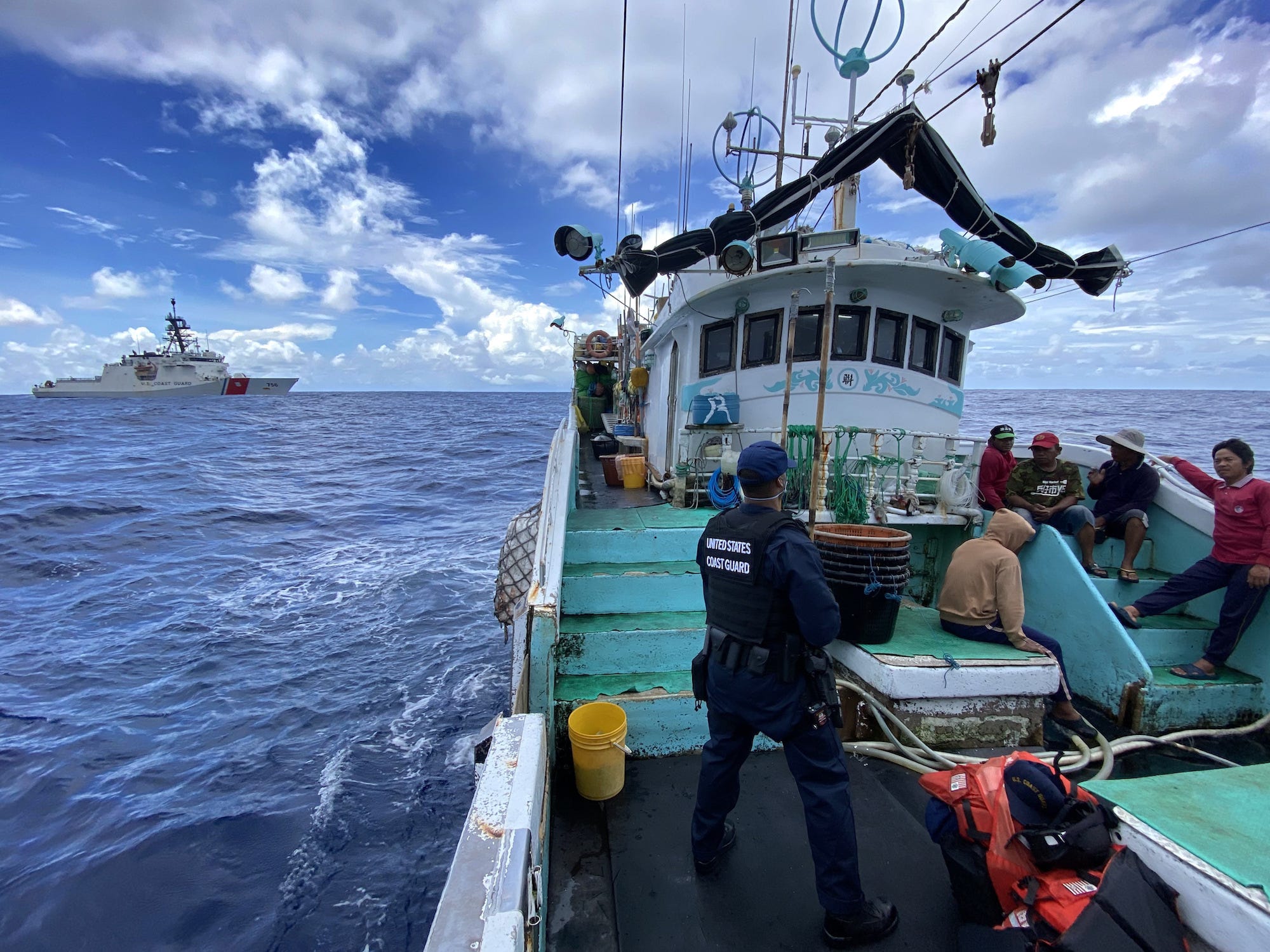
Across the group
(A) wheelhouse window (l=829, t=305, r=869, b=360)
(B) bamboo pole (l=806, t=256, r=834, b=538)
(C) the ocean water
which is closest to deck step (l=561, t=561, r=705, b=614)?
(B) bamboo pole (l=806, t=256, r=834, b=538)

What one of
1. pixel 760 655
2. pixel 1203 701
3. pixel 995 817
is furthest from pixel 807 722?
pixel 1203 701

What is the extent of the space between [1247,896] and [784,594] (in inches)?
62.5

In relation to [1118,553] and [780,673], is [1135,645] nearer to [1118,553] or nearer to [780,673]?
[1118,553]

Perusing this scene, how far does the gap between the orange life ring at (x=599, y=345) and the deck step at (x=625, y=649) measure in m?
14.4

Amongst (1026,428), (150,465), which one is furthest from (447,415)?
(1026,428)

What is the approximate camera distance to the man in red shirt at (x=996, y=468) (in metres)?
6.03

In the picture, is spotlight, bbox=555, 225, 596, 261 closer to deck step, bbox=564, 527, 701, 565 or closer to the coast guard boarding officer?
deck step, bbox=564, 527, 701, 565

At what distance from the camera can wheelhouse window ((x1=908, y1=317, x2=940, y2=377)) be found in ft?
23.3

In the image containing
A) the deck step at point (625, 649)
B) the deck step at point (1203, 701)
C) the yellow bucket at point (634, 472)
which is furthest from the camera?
the yellow bucket at point (634, 472)

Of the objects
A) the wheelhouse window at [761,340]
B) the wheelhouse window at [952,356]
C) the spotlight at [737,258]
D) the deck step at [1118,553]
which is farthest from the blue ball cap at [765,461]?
the wheelhouse window at [952,356]

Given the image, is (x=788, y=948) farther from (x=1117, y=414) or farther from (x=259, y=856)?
(x=1117, y=414)

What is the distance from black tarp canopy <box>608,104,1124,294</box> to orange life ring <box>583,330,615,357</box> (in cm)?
1096

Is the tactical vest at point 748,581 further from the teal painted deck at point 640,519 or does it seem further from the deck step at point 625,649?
the teal painted deck at point 640,519

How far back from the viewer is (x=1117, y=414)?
46.5 m
